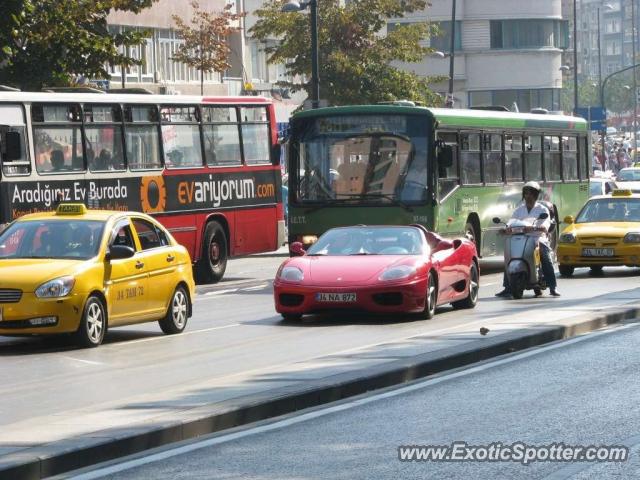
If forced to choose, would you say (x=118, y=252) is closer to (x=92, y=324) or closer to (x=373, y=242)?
(x=92, y=324)

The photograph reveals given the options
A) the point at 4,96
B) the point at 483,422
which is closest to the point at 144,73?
the point at 4,96

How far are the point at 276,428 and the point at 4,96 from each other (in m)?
14.9

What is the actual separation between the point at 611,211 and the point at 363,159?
6.03 metres

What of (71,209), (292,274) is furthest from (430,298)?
(71,209)

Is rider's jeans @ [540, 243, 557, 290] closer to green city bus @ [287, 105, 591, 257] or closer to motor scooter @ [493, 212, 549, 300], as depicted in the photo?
motor scooter @ [493, 212, 549, 300]

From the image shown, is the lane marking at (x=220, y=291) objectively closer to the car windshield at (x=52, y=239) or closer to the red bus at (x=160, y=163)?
the red bus at (x=160, y=163)

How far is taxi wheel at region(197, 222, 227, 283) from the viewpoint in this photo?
30.7 m

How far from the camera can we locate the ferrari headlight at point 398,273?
68.8 ft

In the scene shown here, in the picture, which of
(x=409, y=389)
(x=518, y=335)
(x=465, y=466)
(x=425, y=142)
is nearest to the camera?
(x=465, y=466)

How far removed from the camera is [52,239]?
61.5 feet

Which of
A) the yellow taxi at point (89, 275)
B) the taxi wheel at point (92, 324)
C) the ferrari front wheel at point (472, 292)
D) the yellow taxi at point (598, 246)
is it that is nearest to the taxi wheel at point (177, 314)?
the yellow taxi at point (89, 275)

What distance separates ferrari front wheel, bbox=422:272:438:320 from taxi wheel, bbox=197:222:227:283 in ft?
30.9

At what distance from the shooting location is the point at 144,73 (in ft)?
193

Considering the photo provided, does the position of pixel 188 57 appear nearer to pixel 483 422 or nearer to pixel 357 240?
pixel 357 240
